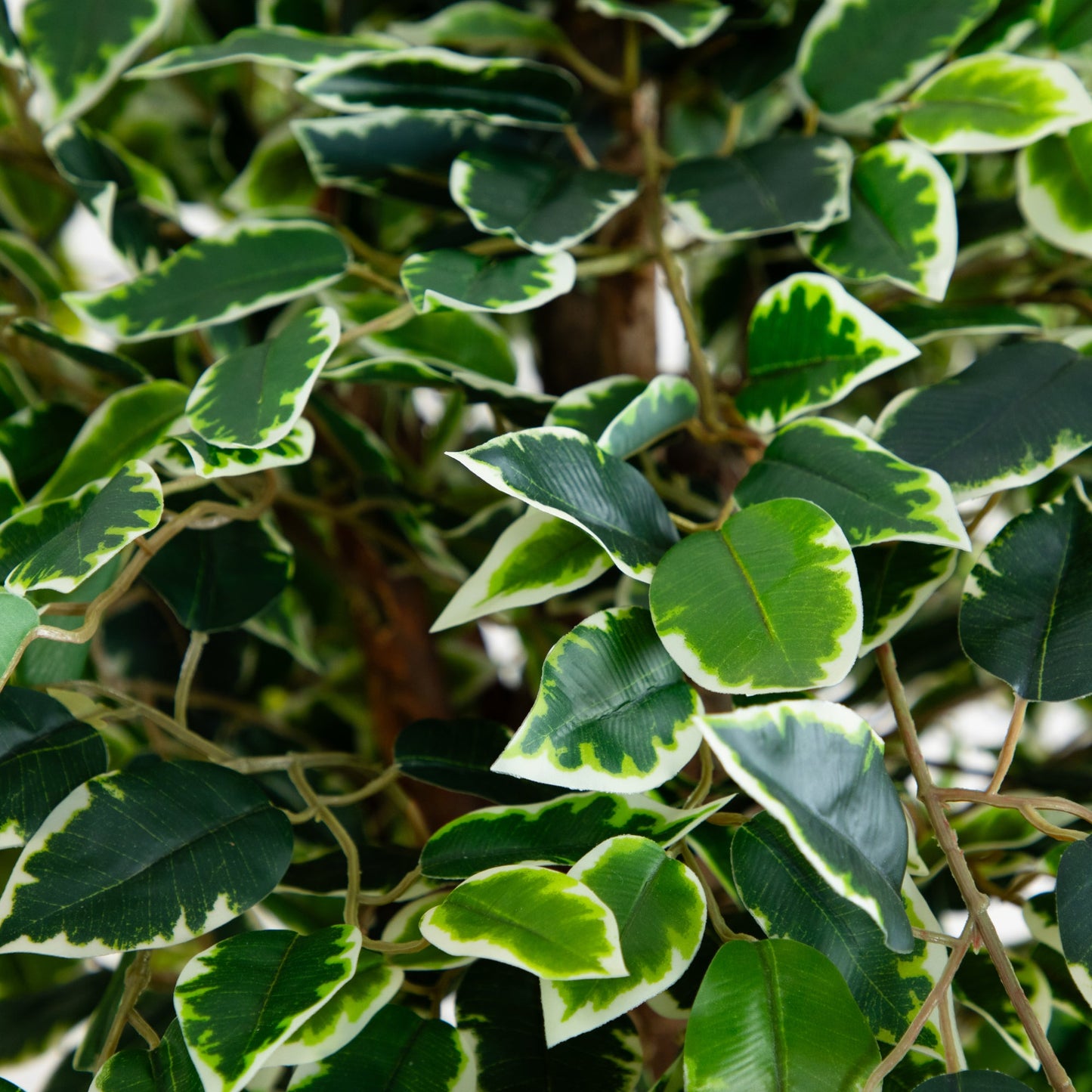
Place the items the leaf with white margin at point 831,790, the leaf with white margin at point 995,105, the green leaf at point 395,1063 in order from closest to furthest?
the leaf with white margin at point 831,790 → the green leaf at point 395,1063 → the leaf with white margin at point 995,105

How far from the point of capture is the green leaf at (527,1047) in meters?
0.42

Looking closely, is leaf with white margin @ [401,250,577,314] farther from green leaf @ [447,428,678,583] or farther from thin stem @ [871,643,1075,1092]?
thin stem @ [871,643,1075,1092]

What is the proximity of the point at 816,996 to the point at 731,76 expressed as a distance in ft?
1.82

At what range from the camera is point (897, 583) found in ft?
1.49

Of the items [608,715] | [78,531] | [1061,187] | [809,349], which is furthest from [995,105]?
[78,531]

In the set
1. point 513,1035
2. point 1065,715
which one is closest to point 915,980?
point 513,1035

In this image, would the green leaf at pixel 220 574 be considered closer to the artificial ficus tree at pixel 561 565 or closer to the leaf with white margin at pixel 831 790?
the artificial ficus tree at pixel 561 565

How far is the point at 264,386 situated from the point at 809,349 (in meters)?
0.25

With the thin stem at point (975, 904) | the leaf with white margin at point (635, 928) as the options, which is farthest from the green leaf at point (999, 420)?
the leaf with white margin at point (635, 928)

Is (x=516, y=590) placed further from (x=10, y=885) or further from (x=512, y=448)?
(x=10, y=885)

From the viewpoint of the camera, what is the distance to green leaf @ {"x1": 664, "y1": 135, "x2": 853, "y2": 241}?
0.51 meters

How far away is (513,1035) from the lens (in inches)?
17.0

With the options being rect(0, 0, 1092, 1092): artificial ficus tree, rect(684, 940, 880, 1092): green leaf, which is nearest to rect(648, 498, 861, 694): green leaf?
rect(0, 0, 1092, 1092): artificial ficus tree

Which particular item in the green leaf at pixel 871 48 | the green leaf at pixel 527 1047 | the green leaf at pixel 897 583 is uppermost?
the green leaf at pixel 871 48
